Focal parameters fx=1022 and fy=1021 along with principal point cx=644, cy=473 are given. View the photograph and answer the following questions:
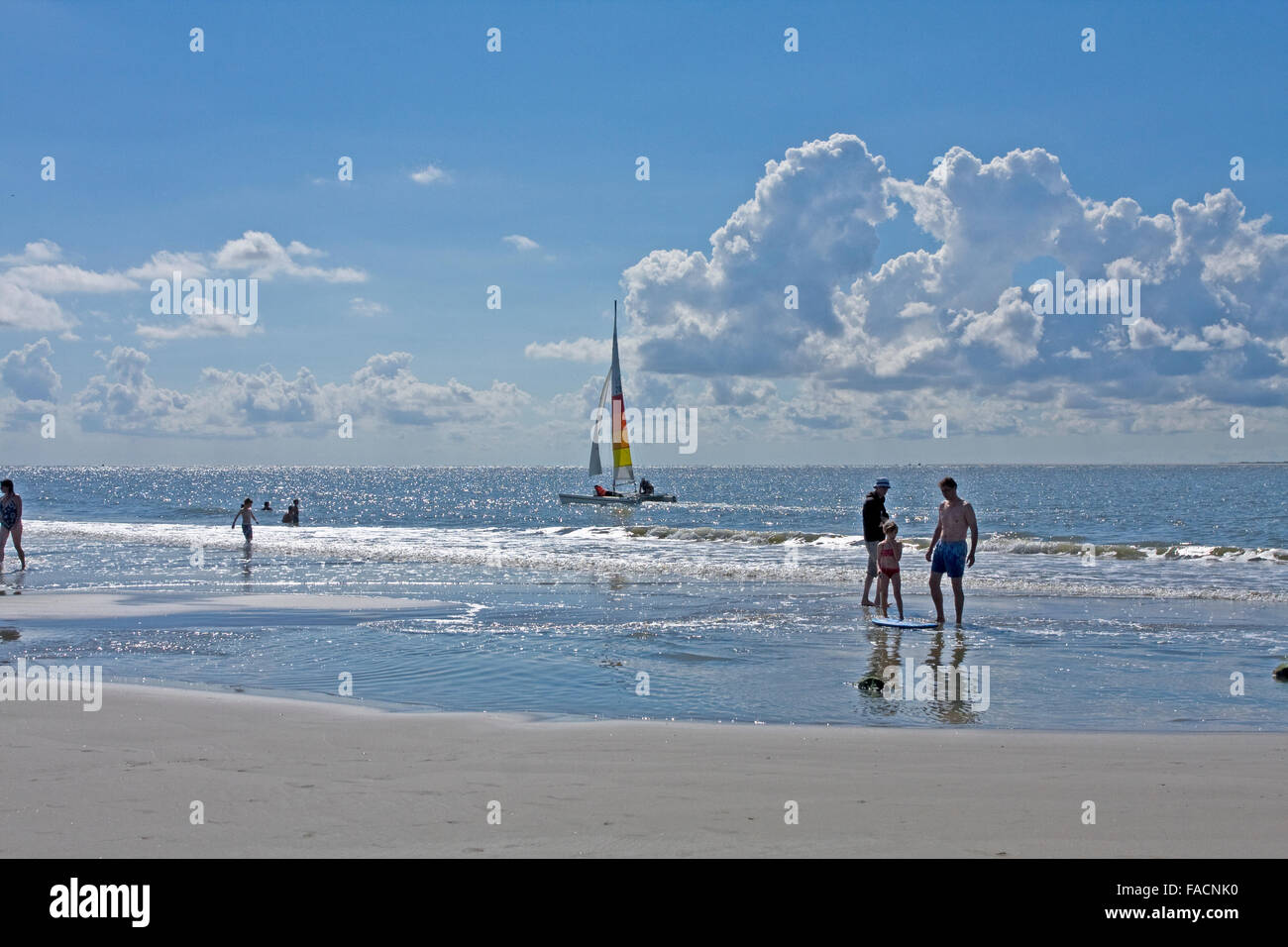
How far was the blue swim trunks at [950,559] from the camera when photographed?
544 inches

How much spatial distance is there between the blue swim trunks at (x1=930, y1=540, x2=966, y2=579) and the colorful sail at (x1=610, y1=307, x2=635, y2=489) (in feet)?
150

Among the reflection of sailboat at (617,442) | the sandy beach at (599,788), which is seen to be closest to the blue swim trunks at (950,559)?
the sandy beach at (599,788)

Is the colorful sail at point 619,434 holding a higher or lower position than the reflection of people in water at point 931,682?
higher

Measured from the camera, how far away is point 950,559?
13875 mm

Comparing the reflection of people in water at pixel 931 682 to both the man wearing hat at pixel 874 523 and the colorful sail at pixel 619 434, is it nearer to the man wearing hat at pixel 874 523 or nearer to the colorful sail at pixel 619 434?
the man wearing hat at pixel 874 523

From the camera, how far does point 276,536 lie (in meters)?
39.5

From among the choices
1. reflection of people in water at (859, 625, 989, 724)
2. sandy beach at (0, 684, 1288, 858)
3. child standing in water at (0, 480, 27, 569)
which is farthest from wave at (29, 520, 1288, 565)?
sandy beach at (0, 684, 1288, 858)

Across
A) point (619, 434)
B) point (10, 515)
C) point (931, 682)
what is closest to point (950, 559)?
point (931, 682)

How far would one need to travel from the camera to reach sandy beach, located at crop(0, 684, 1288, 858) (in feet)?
16.4

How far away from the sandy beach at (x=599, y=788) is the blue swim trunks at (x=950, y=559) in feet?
19.9

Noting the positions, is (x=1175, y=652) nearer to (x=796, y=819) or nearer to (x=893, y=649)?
(x=893, y=649)

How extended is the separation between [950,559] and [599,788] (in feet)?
29.7

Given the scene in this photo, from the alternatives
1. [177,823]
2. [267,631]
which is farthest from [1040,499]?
[177,823]
